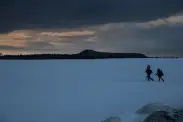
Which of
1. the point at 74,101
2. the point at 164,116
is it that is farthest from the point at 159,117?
the point at 74,101

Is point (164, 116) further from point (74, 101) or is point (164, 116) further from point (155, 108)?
point (74, 101)

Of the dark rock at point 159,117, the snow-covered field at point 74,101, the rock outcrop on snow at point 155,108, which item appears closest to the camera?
the dark rock at point 159,117

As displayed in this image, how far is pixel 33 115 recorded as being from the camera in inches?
313

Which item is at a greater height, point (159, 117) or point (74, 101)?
point (159, 117)

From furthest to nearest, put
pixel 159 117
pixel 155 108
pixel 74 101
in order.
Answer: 1. pixel 74 101
2. pixel 155 108
3. pixel 159 117

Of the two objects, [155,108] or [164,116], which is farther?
[155,108]

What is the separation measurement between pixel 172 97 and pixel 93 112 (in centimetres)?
186

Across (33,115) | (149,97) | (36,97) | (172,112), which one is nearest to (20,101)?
(36,97)

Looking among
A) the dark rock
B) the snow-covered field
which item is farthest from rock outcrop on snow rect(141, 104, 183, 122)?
the snow-covered field

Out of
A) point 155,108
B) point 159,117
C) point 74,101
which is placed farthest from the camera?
point 74,101

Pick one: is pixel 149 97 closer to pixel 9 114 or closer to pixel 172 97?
pixel 172 97

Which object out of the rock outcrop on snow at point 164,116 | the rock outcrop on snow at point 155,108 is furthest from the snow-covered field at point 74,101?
the rock outcrop on snow at point 164,116

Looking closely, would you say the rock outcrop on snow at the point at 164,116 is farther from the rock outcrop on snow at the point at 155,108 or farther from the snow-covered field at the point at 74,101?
the snow-covered field at the point at 74,101

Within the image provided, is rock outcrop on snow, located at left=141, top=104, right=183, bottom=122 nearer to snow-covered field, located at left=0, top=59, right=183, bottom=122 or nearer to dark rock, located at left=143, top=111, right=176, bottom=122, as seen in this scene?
dark rock, located at left=143, top=111, right=176, bottom=122
